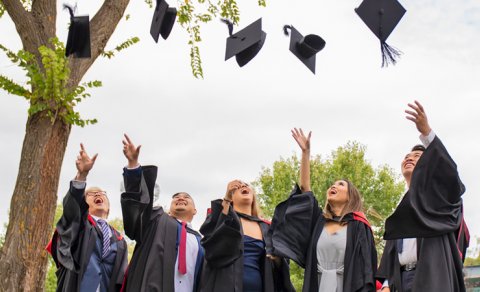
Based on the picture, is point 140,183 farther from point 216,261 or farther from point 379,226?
point 379,226

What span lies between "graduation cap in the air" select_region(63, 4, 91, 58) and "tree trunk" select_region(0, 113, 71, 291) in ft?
2.37

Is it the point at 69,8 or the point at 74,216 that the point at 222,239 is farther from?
the point at 69,8

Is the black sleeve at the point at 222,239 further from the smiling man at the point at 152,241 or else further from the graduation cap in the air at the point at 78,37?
the graduation cap in the air at the point at 78,37

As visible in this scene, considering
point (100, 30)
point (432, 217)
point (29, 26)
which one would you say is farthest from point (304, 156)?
point (29, 26)

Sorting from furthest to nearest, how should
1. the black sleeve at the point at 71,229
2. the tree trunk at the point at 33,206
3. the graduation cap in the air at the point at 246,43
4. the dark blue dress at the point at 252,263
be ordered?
the graduation cap in the air at the point at 246,43, the tree trunk at the point at 33,206, the black sleeve at the point at 71,229, the dark blue dress at the point at 252,263

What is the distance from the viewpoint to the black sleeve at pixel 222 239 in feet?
17.3

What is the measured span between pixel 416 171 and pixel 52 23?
441 centimetres

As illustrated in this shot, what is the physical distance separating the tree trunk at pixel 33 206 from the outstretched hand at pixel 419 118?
375 cm

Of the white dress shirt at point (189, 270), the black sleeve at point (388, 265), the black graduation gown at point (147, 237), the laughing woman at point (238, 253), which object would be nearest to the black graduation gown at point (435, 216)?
the black sleeve at point (388, 265)

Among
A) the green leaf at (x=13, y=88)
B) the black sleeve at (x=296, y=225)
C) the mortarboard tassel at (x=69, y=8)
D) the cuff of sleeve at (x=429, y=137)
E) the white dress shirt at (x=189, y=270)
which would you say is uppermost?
the mortarboard tassel at (x=69, y=8)

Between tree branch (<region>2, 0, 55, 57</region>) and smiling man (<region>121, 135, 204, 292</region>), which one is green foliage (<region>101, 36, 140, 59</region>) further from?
smiling man (<region>121, 135, 204, 292</region>)

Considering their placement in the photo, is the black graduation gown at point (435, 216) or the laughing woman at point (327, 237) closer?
the black graduation gown at point (435, 216)

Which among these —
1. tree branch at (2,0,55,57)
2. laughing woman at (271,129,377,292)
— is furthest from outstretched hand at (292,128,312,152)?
tree branch at (2,0,55,57)

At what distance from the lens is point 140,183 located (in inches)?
214
